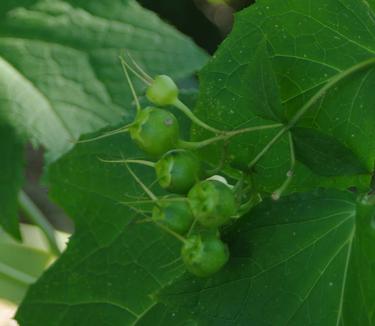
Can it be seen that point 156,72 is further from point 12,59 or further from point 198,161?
point 198,161

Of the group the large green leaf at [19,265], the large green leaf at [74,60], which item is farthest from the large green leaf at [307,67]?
the large green leaf at [19,265]

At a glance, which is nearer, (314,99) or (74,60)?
(314,99)

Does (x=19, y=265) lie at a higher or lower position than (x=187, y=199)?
lower

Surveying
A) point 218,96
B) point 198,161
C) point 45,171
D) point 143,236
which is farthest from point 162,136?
point 45,171

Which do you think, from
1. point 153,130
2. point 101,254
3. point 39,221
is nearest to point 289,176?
point 153,130

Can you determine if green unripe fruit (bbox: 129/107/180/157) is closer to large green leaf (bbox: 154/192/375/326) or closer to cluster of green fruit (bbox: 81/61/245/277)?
cluster of green fruit (bbox: 81/61/245/277)

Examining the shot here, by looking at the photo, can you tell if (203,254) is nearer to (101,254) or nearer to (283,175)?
(283,175)

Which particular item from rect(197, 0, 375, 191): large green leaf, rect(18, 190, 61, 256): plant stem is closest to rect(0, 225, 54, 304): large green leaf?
rect(18, 190, 61, 256): plant stem
